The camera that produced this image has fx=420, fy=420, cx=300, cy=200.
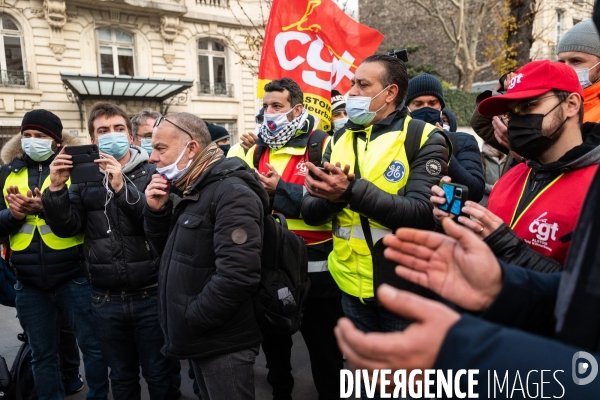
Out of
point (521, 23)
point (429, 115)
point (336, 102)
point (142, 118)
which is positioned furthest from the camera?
point (521, 23)

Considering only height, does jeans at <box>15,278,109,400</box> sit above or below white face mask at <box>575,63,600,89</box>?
below

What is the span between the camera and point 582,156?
1592mm

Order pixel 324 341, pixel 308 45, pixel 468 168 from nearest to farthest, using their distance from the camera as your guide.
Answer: pixel 324 341, pixel 468 168, pixel 308 45

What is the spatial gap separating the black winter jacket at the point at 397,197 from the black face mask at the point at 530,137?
0.50m

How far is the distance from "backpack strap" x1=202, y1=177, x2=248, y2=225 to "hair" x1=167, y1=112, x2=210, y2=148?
40 centimetres

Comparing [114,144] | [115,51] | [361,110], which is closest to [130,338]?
[114,144]

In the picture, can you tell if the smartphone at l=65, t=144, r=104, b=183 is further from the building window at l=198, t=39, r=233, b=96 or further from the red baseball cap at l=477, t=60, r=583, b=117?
the building window at l=198, t=39, r=233, b=96

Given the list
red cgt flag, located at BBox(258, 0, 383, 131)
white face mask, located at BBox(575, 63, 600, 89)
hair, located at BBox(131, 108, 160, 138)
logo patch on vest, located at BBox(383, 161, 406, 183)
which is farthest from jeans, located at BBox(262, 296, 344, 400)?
hair, located at BBox(131, 108, 160, 138)

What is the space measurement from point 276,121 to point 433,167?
1313mm

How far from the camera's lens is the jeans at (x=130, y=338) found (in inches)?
111

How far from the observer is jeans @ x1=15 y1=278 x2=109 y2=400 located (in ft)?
10.0

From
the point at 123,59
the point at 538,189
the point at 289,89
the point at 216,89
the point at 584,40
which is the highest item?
the point at 123,59

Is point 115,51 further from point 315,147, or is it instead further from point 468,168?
point 468,168

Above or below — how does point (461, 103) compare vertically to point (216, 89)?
below
